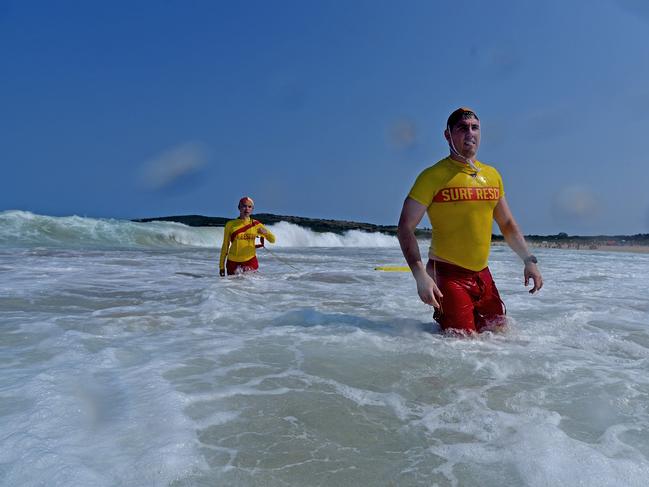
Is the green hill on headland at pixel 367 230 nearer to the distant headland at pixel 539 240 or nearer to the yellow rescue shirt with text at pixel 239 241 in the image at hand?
the distant headland at pixel 539 240

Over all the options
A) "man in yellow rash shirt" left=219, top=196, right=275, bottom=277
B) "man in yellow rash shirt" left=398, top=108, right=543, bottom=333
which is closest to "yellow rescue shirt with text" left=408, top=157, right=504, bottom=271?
"man in yellow rash shirt" left=398, top=108, right=543, bottom=333

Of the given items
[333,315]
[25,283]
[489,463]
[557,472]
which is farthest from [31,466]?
[25,283]

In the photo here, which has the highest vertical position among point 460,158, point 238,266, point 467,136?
point 467,136

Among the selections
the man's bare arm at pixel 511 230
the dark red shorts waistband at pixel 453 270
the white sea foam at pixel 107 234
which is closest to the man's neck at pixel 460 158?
the man's bare arm at pixel 511 230

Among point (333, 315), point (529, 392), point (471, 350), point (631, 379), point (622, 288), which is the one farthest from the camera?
point (622, 288)

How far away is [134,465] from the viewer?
1.91 metres

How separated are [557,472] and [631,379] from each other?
149cm

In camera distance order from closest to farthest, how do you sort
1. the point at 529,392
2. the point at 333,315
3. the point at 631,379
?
the point at 529,392 → the point at 631,379 → the point at 333,315

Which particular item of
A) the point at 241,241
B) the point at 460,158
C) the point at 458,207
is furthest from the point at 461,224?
the point at 241,241

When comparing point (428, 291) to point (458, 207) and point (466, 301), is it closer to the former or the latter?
point (466, 301)

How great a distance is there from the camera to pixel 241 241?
31.9 feet

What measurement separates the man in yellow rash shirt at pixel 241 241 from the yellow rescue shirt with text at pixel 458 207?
19.3ft

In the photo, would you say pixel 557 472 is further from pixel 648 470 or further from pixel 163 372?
pixel 163 372

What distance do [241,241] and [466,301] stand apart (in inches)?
249
